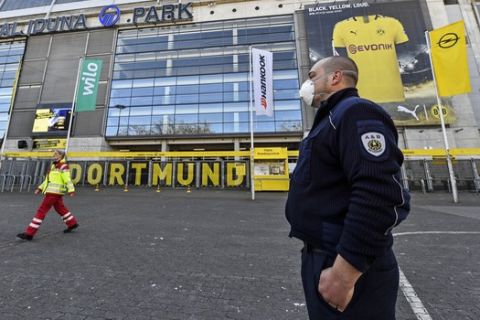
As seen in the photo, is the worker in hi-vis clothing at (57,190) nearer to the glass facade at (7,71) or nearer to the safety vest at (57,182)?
the safety vest at (57,182)

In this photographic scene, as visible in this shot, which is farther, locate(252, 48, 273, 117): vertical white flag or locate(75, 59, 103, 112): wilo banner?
locate(75, 59, 103, 112): wilo banner

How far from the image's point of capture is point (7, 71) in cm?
3000

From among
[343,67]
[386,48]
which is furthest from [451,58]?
[386,48]

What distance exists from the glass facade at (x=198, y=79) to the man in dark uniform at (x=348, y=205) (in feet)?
76.4

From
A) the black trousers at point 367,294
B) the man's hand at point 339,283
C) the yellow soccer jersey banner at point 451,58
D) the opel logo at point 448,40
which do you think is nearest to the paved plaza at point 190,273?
the black trousers at point 367,294

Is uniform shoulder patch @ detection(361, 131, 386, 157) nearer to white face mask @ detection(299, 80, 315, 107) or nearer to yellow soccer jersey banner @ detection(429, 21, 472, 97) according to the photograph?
white face mask @ detection(299, 80, 315, 107)

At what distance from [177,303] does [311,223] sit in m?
1.99

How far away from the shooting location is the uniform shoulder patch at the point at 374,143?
1.04m

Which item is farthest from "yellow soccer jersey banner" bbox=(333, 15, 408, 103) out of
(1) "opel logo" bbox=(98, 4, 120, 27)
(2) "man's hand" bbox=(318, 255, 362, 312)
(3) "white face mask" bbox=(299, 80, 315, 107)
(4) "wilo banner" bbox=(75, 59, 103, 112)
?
(1) "opel logo" bbox=(98, 4, 120, 27)

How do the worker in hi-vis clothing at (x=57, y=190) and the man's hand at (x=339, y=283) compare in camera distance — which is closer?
the man's hand at (x=339, y=283)

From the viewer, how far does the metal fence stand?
16.4 meters

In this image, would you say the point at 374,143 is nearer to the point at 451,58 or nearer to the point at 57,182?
the point at 57,182

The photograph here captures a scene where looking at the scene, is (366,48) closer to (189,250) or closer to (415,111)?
(415,111)

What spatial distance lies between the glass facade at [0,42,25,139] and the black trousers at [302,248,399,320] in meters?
38.1
